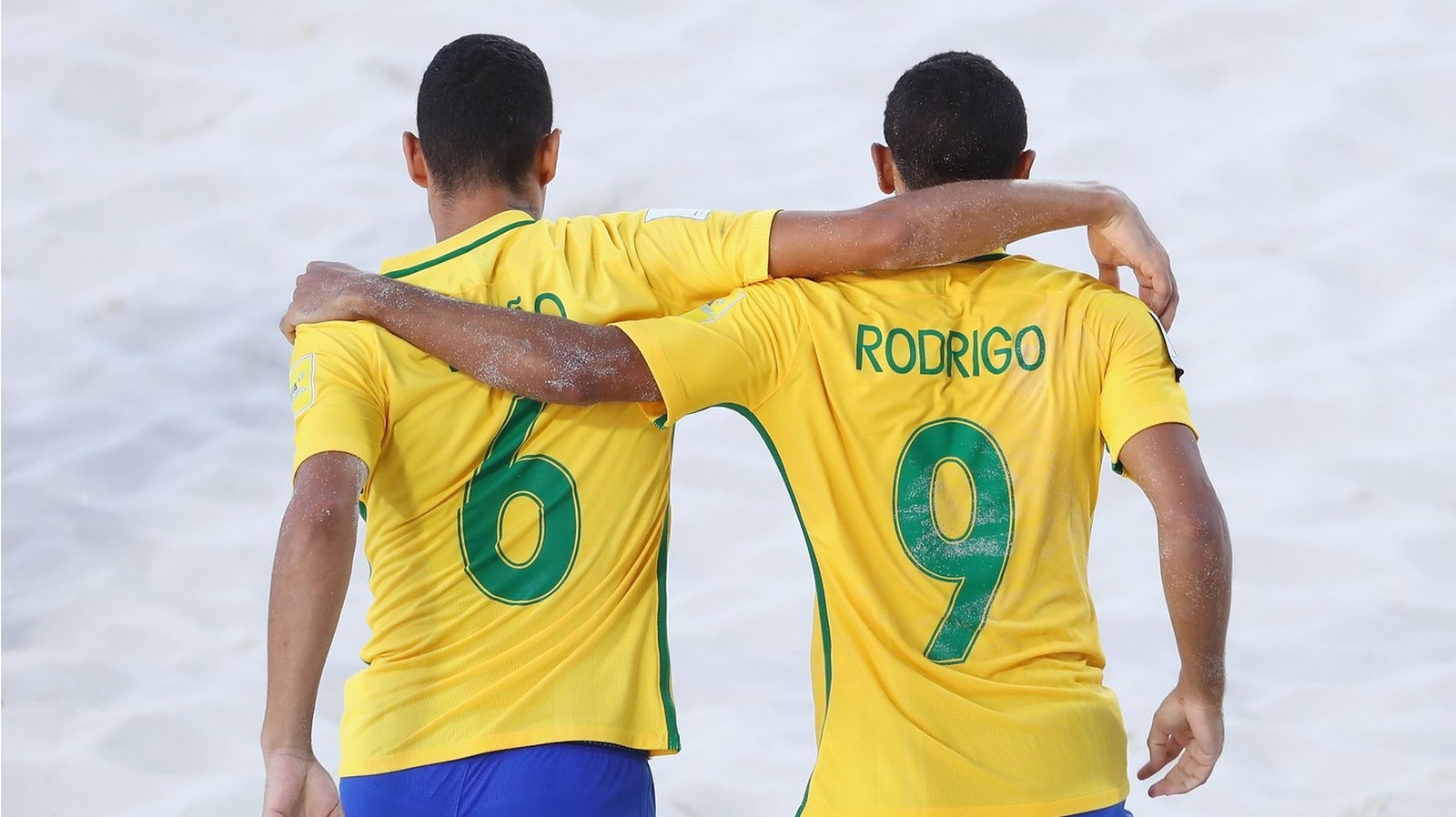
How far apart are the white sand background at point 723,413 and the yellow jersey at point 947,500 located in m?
1.38

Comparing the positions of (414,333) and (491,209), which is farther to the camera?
(491,209)

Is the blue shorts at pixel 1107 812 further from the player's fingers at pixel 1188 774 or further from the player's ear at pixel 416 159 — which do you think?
the player's ear at pixel 416 159

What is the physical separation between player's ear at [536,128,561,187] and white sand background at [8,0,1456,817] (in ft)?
4.84

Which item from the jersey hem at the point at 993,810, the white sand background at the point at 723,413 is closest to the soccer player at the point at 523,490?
the jersey hem at the point at 993,810

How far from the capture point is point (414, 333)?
75.3 inches

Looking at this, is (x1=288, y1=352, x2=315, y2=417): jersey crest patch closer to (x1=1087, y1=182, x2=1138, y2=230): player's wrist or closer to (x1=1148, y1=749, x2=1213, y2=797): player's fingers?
(x1=1087, y1=182, x2=1138, y2=230): player's wrist

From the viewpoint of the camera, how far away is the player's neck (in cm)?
209

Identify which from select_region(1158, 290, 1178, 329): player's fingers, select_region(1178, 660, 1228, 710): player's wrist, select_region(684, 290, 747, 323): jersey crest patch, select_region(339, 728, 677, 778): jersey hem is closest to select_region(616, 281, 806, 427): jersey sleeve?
select_region(684, 290, 747, 323): jersey crest patch

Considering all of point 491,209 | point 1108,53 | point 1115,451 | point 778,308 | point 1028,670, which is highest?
point 1108,53

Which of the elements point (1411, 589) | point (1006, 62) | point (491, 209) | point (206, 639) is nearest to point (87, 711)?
point (206, 639)

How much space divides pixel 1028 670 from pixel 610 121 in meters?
3.73

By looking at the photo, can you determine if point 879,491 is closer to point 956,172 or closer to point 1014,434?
point 1014,434

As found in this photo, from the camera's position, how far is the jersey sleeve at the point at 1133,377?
73.4 inches

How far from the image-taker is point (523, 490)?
77.1 inches
